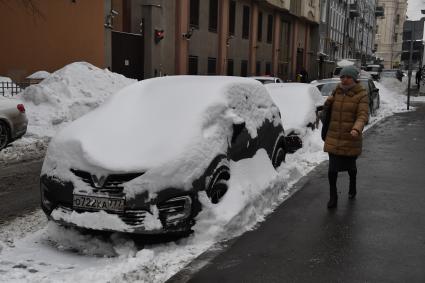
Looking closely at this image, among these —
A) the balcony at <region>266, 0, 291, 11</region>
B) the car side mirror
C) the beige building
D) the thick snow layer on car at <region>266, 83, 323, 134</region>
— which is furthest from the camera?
the beige building

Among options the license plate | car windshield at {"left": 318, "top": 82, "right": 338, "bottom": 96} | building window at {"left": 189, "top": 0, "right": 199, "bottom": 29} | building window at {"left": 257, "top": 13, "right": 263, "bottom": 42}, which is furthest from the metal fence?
building window at {"left": 257, "top": 13, "right": 263, "bottom": 42}

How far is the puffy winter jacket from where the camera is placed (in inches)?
245

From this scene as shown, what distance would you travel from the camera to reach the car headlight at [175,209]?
474cm

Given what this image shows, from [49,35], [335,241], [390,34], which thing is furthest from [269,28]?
[390,34]

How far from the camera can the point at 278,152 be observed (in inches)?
302

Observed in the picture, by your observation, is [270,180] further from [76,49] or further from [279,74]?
[279,74]

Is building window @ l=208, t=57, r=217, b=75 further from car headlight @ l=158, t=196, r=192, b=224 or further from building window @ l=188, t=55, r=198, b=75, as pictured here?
car headlight @ l=158, t=196, r=192, b=224

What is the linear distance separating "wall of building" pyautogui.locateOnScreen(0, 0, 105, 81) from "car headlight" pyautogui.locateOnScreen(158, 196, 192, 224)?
1373cm

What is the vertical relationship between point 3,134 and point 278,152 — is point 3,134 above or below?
below

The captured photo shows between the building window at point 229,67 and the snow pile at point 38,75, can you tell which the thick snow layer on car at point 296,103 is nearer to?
the snow pile at point 38,75

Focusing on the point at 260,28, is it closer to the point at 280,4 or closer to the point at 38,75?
the point at 280,4

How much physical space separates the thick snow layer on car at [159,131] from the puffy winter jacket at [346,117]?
3.13 ft

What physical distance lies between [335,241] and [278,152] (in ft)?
8.56

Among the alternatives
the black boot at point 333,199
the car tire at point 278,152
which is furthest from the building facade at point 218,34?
the black boot at point 333,199
